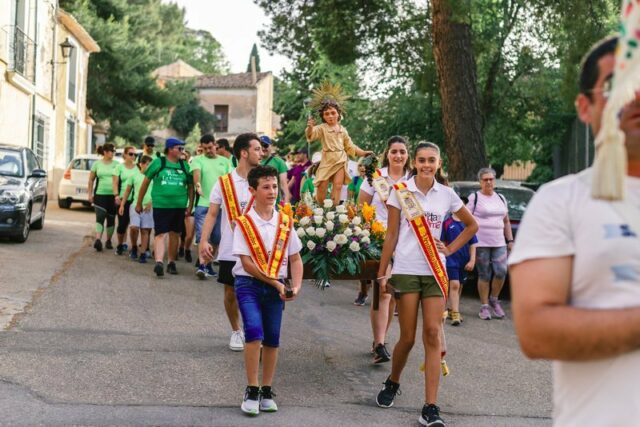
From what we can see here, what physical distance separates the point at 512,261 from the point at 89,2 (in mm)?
40750

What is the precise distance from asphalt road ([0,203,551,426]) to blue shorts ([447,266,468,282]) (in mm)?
609

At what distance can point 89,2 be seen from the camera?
40375 mm

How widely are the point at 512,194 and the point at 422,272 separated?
25.9 feet

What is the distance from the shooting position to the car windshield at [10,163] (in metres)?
15.9

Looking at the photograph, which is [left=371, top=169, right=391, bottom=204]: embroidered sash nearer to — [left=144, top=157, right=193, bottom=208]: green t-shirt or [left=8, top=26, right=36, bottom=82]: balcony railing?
[left=144, top=157, right=193, bottom=208]: green t-shirt

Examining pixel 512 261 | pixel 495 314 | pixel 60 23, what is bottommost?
pixel 495 314

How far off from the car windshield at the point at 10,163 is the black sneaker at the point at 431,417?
11532mm

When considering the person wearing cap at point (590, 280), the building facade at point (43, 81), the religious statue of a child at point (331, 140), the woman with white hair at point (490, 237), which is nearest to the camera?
the person wearing cap at point (590, 280)

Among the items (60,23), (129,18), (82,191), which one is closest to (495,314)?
(82,191)

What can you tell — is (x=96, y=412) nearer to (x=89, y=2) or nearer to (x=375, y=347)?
(x=375, y=347)

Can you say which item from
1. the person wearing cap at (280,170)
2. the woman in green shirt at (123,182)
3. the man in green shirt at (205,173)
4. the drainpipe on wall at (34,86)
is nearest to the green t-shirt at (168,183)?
the man in green shirt at (205,173)

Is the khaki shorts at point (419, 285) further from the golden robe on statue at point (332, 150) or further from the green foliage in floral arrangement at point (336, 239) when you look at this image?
the golden robe on statue at point (332, 150)

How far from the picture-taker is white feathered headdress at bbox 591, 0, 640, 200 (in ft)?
6.37

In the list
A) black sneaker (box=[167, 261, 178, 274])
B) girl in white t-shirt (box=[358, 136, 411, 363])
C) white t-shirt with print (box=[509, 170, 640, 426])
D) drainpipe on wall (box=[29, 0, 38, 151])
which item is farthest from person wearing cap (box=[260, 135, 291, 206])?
drainpipe on wall (box=[29, 0, 38, 151])
